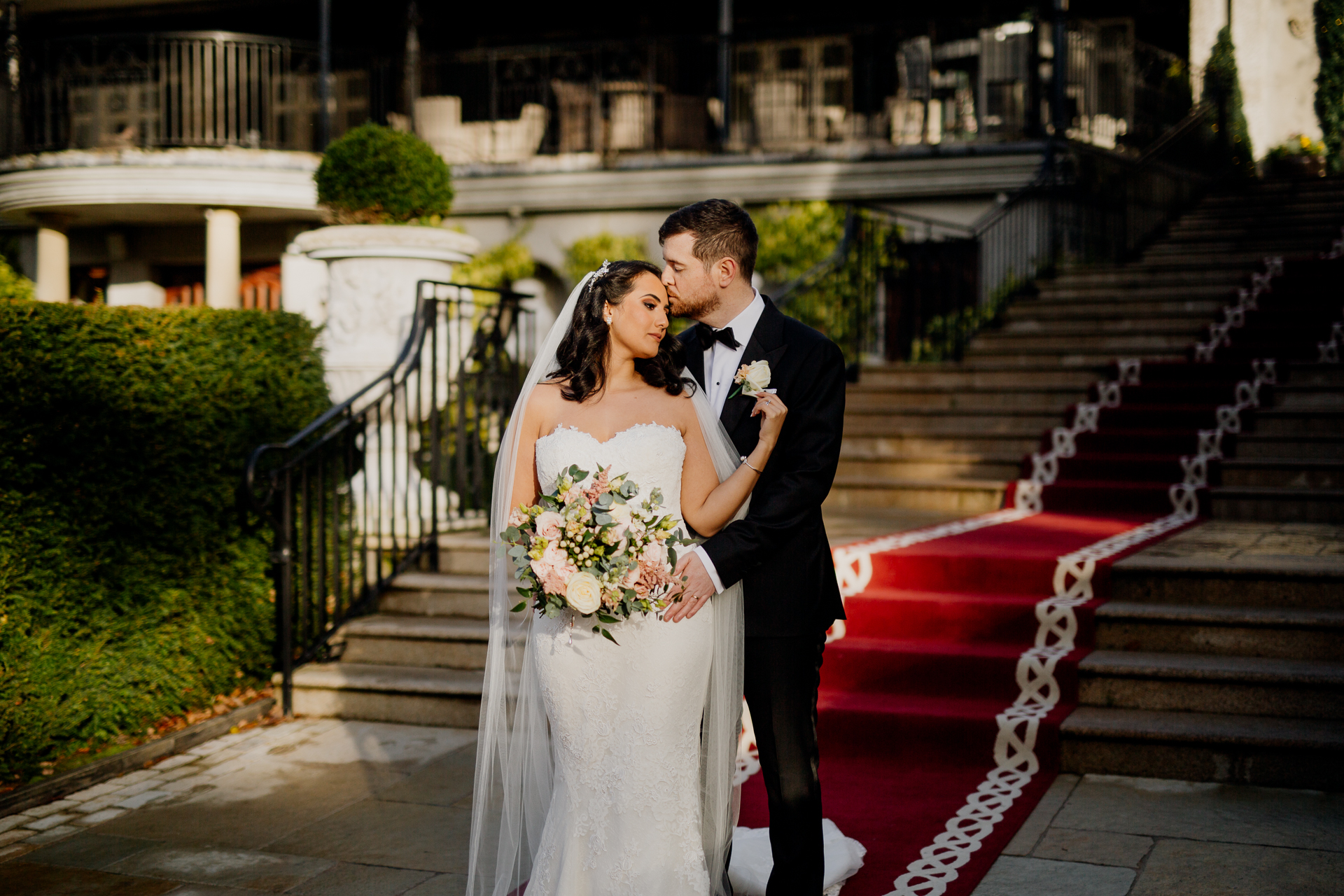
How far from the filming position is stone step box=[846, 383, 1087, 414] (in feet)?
29.5

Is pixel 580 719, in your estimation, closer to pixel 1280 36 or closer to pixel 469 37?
pixel 469 37

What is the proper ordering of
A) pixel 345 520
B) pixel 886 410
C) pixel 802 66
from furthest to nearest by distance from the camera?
pixel 802 66
pixel 886 410
pixel 345 520

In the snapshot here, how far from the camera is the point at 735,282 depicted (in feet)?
10.8

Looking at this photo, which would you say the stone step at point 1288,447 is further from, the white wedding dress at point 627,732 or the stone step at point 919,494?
the white wedding dress at point 627,732

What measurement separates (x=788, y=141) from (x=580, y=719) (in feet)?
40.7

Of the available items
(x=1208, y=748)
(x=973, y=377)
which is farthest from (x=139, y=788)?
(x=973, y=377)

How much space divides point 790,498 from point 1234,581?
10.4 feet

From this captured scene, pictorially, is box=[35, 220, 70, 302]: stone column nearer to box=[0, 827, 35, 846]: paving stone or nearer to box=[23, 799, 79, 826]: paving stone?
box=[23, 799, 79, 826]: paving stone

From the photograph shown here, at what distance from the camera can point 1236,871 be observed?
11.9 ft

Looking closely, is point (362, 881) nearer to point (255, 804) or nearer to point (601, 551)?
point (255, 804)

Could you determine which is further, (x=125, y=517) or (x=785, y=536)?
(x=125, y=517)

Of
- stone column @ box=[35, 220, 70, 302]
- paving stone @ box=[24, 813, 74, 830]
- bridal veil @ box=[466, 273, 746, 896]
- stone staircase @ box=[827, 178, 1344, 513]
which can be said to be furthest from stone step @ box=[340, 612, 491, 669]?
stone column @ box=[35, 220, 70, 302]

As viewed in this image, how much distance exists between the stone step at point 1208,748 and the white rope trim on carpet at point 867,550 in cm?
120

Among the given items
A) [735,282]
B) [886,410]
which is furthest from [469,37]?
[735,282]
